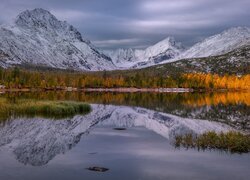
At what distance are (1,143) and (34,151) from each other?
6627mm

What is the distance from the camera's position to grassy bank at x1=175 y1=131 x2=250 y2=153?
48.6 metres

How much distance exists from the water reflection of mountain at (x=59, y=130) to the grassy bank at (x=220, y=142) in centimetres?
794

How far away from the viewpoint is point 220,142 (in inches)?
1992

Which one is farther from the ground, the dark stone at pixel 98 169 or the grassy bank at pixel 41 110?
the grassy bank at pixel 41 110

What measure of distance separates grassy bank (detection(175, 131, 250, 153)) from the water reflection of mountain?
7.94 metres

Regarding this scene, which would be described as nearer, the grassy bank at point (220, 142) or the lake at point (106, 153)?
the lake at point (106, 153)

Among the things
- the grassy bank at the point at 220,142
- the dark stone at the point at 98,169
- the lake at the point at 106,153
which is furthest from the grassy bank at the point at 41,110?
the dark stone at the point at 98,169

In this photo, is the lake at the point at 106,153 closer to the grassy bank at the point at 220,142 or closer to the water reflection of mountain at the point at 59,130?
the water reflection of mountain at the point at 59,130

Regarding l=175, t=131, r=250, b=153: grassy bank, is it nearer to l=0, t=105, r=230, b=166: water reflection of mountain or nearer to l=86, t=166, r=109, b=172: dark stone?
l=0, t=105, r=230, b=166: water reflection of mountain

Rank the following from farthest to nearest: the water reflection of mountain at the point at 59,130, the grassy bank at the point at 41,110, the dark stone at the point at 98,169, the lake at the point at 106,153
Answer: the grassy bank at the point at 41,110 → the water reflection of mountain at the point at 59,130 → the dark stone at the point at 98,169 → the lake at the point at 106,153

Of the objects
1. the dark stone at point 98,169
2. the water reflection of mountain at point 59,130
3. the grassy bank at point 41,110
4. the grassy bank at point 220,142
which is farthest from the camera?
the grassy bank at point 41,110

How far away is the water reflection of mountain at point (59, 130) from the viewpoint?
46.9m

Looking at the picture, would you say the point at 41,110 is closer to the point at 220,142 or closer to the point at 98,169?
the point at 220,142

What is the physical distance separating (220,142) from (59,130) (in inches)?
985
